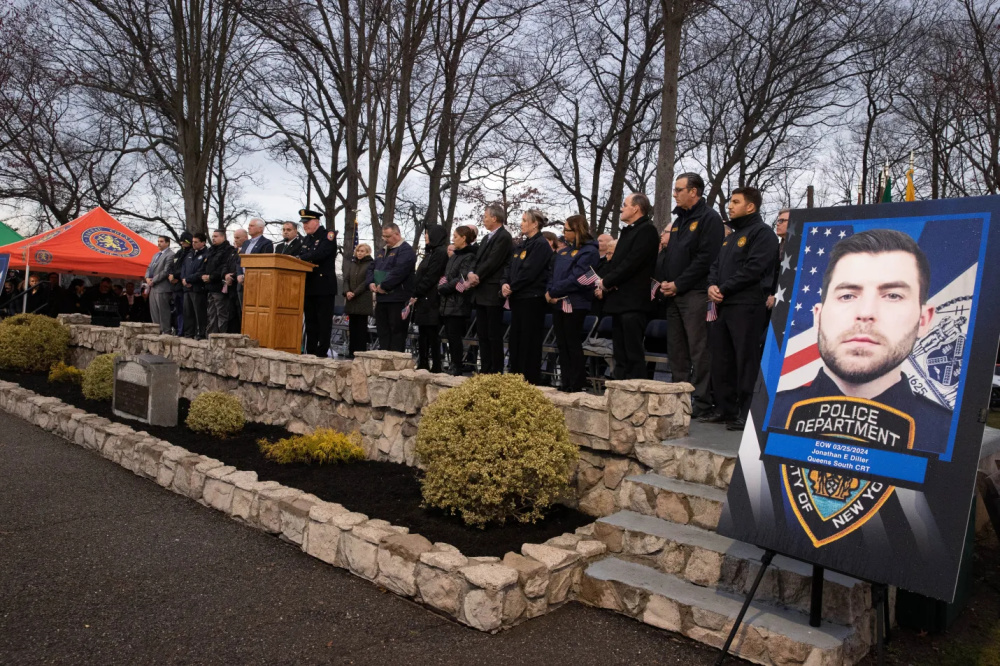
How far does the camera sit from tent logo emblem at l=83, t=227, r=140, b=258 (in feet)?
54.0

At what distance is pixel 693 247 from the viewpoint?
6.45 meters

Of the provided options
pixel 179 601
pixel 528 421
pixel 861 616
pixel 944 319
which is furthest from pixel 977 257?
pixel 179 601

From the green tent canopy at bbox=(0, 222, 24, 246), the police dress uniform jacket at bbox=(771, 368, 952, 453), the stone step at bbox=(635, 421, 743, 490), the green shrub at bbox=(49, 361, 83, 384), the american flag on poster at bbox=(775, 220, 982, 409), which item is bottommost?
the green shrub at bbox=(49, 361, 83, 384)

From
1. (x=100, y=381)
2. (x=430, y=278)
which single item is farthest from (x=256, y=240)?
(x=430, y=278)

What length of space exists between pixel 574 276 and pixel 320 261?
4.59 metres

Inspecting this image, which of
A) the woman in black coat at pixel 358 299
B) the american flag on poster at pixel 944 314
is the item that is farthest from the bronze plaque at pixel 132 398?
the american flag on poster at pixel 944 314

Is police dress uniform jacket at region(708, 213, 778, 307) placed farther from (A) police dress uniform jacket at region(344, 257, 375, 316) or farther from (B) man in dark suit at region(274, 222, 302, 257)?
(B) man in dark suit at region(274, 222, 302, 257)

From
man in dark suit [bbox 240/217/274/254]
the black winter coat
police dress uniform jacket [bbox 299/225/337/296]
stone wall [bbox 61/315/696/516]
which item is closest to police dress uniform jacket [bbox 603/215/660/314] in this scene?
stone wall [bbox 61/315/696/516]

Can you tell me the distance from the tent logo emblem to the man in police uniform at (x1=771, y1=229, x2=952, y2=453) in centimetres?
1665

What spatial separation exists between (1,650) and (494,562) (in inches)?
97.5

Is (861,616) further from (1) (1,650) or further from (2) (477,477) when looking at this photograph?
(1) (1,650)

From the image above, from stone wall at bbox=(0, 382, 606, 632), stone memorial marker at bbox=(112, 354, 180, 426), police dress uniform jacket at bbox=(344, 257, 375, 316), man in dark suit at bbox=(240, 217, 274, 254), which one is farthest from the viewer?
man in dark suit at bbox=(240, 217, 274, 254)

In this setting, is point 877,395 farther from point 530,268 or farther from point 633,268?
point 530,268

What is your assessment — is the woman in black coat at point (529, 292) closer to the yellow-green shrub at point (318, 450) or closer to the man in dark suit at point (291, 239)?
the yellow-green shrub at point (318, 450)
